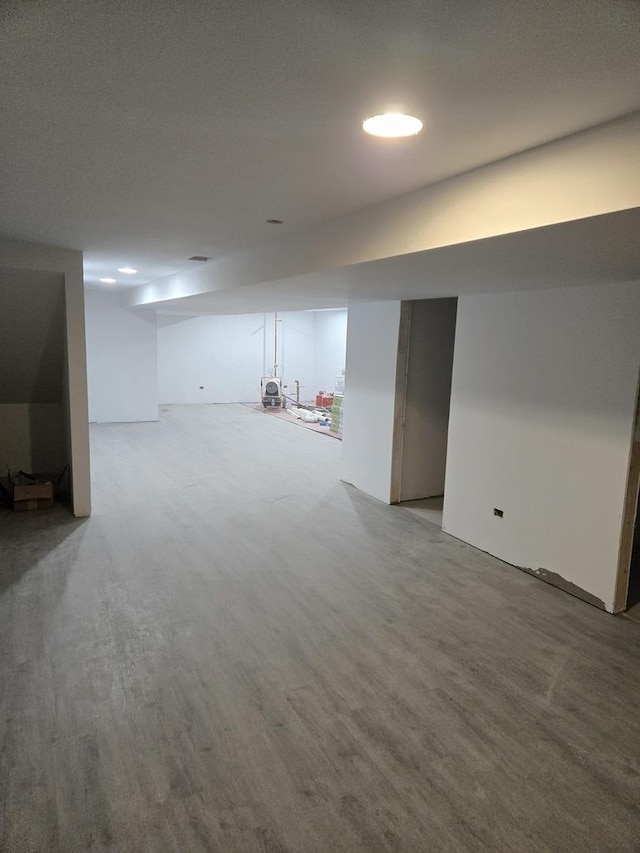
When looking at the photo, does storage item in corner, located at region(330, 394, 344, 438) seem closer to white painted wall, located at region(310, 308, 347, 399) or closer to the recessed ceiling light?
white painted wall, located at region(310, 308, 347, 399)

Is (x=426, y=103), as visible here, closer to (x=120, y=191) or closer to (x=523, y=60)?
(x=523, y=60)

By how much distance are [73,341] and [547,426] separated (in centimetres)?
380

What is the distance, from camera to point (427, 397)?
18.1ft

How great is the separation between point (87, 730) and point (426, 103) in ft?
8.57

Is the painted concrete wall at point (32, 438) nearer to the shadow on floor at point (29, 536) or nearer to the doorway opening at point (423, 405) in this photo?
the shadow on floor at point (29, 536)

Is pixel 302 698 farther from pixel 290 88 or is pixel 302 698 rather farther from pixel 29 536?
pixel 29 536

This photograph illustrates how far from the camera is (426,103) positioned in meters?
1.60

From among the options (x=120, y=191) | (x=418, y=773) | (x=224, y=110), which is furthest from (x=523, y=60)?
(x=418, y=773)

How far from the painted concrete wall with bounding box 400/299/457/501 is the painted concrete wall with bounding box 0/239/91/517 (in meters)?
2.99

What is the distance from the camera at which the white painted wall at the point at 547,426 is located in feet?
10.6

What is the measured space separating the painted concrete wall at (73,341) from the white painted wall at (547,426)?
3.18m

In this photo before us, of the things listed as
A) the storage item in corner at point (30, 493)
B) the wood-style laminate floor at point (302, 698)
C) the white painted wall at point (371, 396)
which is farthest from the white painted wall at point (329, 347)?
the wood-style laminate floor at point (302, 698)

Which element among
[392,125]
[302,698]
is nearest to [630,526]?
[302,698]

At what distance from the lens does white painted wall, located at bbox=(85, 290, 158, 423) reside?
929 cm
